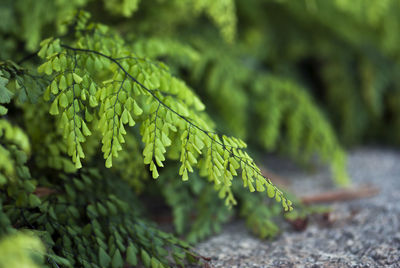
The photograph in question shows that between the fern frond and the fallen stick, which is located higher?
the fallen stick

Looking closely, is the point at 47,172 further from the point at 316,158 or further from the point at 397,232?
the point at 316,158

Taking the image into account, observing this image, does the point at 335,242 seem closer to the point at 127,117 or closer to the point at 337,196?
the point at 337,196

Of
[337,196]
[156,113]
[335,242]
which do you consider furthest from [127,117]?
[337,196]

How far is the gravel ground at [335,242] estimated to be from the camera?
1.36 m

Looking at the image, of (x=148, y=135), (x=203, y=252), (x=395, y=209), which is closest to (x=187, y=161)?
(x=148, y=135)

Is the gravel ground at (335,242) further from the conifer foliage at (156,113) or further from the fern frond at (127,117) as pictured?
the fern frond at (127,117)

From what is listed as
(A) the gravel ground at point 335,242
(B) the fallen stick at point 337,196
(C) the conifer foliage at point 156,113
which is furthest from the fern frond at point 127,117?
(B) the fallen stick at point 337,196

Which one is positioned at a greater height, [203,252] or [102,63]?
[102,63]

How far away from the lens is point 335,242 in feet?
5.08

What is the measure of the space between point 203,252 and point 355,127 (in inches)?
77.7

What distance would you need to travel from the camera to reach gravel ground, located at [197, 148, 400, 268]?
1364 millimetres

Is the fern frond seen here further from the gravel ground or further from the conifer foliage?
the gravel ground

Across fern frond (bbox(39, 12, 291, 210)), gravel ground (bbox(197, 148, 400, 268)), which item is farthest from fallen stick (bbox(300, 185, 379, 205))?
fern frond (bbox(39, 12, 291, 210))

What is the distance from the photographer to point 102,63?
4.00 feet
